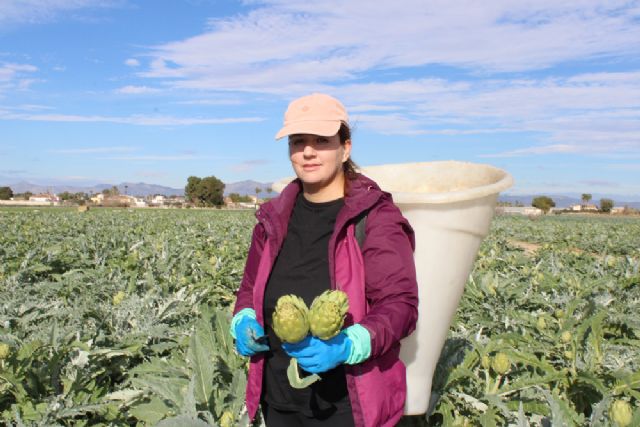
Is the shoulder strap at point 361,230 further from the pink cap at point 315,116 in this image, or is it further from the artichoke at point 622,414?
the artichoke at point 622,414

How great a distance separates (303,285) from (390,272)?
39 cm

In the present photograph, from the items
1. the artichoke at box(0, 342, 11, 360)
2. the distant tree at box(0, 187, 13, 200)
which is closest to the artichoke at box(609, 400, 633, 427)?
the artichoke at box(0, 342, 11, 360)

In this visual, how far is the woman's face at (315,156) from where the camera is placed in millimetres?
2127

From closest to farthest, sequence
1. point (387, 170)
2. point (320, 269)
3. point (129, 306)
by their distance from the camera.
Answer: point (320, 269) → point (387, 170) → point (129, 306)

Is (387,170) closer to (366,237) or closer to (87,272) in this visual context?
(366,237)

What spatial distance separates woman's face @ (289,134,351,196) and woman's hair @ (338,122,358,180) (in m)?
0.04

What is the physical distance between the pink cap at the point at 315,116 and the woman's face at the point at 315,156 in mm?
75

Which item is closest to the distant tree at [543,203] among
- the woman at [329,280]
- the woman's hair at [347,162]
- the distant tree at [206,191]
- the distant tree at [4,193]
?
the distant tree at [206,191]

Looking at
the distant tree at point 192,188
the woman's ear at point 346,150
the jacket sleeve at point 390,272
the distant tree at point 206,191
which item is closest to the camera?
the jacket sleeve at point 390,272

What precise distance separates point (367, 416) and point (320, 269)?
22.3 inches

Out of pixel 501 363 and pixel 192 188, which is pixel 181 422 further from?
pixel 192 188

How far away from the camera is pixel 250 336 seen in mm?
2088

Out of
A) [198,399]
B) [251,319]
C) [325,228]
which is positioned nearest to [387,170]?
[325,228]

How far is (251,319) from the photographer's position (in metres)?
2.17
